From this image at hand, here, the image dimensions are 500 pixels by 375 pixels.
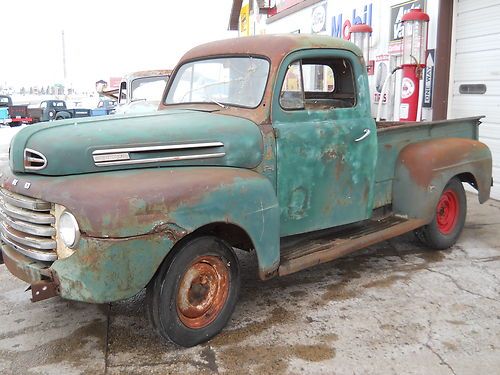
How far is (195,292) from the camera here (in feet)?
10.6

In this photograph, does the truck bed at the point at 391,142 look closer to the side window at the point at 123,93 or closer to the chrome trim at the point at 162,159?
the chrome trim at the point at 162,159

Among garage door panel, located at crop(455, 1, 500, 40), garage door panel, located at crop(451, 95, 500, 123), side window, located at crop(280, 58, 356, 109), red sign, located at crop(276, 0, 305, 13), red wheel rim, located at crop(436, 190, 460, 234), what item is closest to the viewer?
side window, located at crop(280, 58, 356, 109)

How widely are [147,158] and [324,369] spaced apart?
1.62 m

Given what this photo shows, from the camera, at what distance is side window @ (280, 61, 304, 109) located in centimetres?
377

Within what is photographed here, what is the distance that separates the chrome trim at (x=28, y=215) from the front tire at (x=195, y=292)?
2.26 feet

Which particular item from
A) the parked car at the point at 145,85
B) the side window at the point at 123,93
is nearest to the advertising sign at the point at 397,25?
the parked car at the point at 145,85

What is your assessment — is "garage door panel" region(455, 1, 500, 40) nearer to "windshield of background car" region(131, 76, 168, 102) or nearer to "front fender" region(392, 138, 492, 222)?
"front fender" region(392, 138, 492, 222)

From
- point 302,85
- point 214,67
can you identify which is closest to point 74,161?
point 214,67

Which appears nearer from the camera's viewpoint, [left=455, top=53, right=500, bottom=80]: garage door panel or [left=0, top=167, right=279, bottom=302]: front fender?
[left=0, top=167, right=279, bottom=302]: front fender

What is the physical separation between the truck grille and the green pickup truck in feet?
0.03

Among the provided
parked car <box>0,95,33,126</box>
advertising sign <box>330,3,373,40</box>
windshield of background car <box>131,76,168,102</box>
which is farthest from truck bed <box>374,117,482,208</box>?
parked car <box>0,95,33,126</box>

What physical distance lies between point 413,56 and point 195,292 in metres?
6.23

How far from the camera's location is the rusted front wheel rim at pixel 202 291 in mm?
3172

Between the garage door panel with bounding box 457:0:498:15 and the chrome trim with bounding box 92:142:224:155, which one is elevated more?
the garage door panel with bounding box 457:0:498:15
